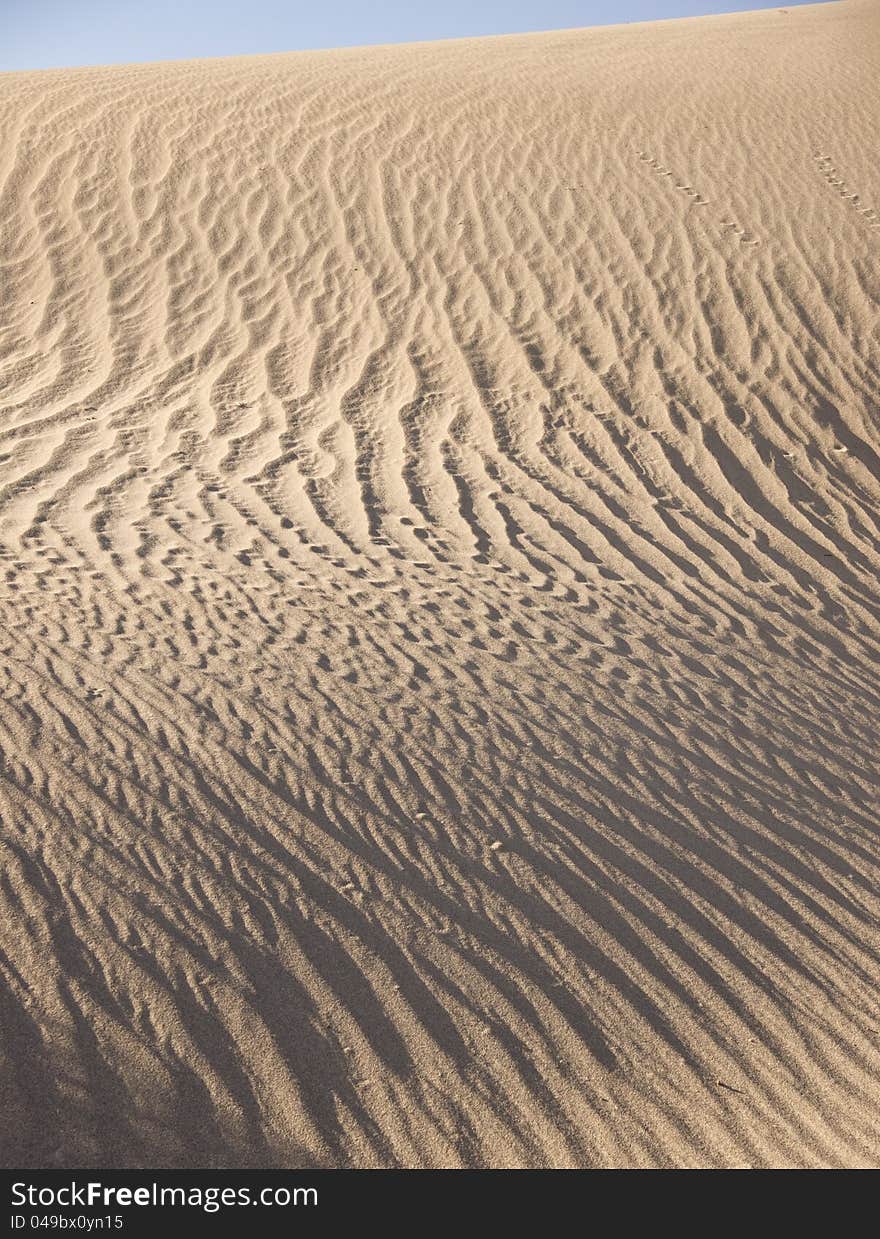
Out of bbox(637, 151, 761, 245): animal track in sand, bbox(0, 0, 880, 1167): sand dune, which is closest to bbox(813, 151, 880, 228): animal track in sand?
bbox(0, 0, 880, 1167): sand dune

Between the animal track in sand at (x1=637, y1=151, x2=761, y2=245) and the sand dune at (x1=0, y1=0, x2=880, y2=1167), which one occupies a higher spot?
the animal track in sand at (x1=637, y1=151, x2=761, y2=245)

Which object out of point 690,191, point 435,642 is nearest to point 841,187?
point 690,191

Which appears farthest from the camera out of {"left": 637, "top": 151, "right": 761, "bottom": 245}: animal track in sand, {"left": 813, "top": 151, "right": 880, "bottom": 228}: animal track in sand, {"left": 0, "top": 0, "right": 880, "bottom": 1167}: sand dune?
{"left": 813, "top": 151, "right": 880, "bottom": 228}: animal track in sand

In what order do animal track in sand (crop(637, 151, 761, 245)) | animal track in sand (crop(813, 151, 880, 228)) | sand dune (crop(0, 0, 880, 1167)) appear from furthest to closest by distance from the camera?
1. animal track in sand (crop(813, 151, 880, 228))
2. animal track in sand (crop(637, 151, 761, 245))
3. sand dune (crop(0, 0, 880, 1167))

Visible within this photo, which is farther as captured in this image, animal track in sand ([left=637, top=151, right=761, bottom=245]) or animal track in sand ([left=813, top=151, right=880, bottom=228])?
animal track in sand ([left=813, top=151, right=880, bottom=228])

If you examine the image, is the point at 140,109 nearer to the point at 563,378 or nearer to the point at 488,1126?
the point at 563,378

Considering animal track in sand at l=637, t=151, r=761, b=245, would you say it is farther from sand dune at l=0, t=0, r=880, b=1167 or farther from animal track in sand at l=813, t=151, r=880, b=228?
animal track in sand at l=813, t=151, r=880, b=228

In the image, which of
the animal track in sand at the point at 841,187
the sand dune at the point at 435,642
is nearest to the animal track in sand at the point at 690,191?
the sand dune at the point at 435,642
